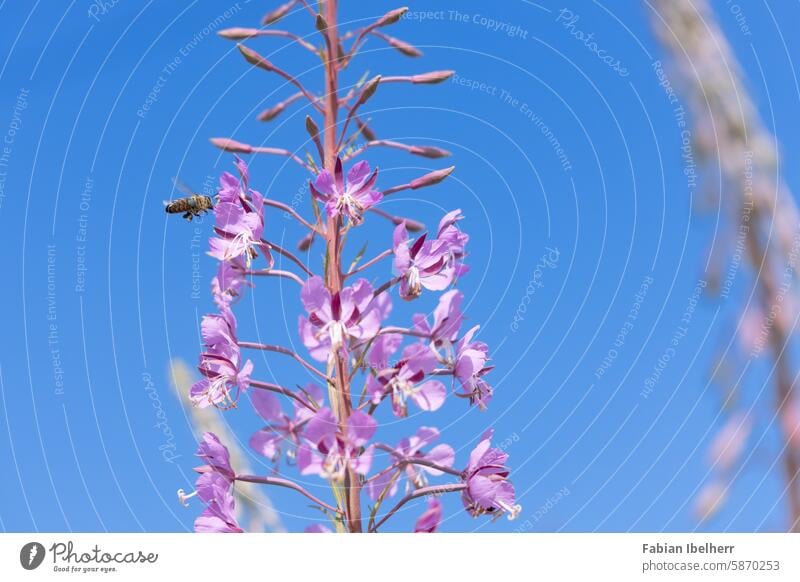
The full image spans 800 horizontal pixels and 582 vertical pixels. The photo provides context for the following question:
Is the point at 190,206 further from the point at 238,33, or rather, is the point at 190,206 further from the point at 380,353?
the point at 380,353

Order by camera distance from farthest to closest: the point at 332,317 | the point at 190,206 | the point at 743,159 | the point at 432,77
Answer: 1. the point at 190,206
2. the point at 432,77
3. the point at 332,317
4. the point at 743,159

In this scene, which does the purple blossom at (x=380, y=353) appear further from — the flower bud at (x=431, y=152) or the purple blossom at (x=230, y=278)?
the flower bud at (x=431, y=152)

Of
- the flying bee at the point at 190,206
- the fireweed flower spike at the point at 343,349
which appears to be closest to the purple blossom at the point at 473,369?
the fireweed flower spike at the point at 343,349

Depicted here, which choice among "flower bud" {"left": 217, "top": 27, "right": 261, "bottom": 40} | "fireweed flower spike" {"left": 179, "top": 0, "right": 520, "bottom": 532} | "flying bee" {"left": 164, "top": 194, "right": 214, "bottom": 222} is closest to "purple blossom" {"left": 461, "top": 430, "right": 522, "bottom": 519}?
"fireweed flower spike" {"left": 179, "top": 0, "right": 520, "bottom": 532}

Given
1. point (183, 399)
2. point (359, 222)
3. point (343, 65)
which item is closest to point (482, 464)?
point (359, 222)

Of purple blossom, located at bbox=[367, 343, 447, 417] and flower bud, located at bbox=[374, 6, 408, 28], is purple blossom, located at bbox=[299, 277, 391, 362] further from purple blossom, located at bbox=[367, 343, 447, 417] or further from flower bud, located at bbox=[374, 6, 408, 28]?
flower bud, located at bbox=[374, 6, 408, 28]

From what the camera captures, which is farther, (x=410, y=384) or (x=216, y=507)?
(x=216, y=507)

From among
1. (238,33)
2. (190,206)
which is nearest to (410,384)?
(238,33)
